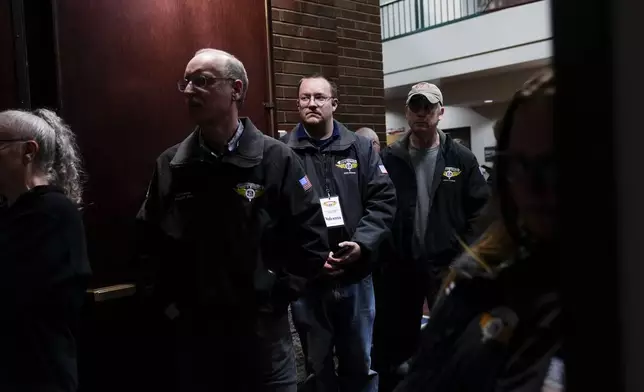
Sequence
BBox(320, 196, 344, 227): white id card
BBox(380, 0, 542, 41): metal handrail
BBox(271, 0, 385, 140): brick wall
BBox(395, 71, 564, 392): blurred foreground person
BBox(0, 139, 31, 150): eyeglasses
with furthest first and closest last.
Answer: BBox(380, 0, 542, 41): metal handrail
BBox(271, 0, 385, 140): brick wall
BBox(320, 196, 344, 227): white id card
BBox(0, 139, 31, 150): eyeglasses
BBox(395, 71, 564, 392): blurred foreground person

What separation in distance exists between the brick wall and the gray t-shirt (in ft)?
3.06

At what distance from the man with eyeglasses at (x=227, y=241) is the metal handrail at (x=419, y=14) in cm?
981

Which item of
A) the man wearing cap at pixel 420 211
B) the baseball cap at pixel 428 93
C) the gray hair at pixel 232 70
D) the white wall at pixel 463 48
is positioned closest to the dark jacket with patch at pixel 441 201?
the man wearing cap at pixel 420 211

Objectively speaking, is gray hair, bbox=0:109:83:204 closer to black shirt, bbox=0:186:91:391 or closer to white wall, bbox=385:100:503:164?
black shirt, bbox=0:186:91:391

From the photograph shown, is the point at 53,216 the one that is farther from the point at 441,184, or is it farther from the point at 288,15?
the point at 288,15

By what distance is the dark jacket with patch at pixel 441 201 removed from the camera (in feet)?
11.2

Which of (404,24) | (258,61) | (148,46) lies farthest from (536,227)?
(404,24)

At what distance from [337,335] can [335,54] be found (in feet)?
7.34

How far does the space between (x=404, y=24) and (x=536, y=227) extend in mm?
13637

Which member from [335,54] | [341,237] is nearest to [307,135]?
[341,237]

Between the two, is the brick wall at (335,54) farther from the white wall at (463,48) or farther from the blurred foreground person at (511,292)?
the white wall at (463,48)

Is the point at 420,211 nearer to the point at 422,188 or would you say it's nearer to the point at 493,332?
the point at 422,188

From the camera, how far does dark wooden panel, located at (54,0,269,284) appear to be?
283cm

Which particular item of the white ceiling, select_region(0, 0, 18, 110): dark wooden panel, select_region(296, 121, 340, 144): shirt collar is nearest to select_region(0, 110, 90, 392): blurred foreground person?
select_region(0, 0, 18, 110): dark wooden panel
